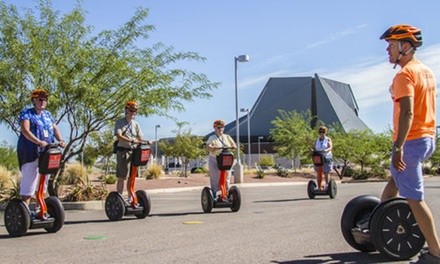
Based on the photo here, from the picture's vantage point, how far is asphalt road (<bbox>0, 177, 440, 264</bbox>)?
5977 mm

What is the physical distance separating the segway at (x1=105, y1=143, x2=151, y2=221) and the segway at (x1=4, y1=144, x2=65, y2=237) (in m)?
1.69

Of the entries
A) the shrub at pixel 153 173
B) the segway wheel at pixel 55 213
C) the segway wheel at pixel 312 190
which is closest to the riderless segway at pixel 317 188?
the segway wheel at pixel 312 190

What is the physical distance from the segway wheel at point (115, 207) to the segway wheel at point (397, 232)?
5570 millimetres

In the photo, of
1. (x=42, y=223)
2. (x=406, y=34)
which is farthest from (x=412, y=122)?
(x=42, y=223)

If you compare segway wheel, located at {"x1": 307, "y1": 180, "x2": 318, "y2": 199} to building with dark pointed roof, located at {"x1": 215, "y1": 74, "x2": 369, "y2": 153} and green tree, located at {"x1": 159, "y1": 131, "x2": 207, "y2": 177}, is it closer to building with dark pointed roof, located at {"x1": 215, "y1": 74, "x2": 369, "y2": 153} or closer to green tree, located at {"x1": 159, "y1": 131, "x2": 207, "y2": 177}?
green tree, located at {"x1": 159, "y1": 131, "x2": 207, "y2": 177}

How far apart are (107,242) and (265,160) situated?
62.4 meters

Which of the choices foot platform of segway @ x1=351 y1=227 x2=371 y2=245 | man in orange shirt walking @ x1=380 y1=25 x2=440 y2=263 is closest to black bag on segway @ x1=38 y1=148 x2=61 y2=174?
foot platform of segway @ x1=351 y1=227 x2=371 y2=245

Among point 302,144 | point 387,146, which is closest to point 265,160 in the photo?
point 302,144

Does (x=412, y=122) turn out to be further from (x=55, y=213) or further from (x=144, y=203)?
(x=144, y=203)

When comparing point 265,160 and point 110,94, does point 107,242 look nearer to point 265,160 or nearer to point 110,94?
point 110,94

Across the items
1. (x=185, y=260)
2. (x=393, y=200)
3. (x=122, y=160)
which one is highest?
(x=122, y=160)

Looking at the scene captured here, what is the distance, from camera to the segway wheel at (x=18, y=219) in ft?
26.3

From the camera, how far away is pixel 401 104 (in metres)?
5.09

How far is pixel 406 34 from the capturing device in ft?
17.2
